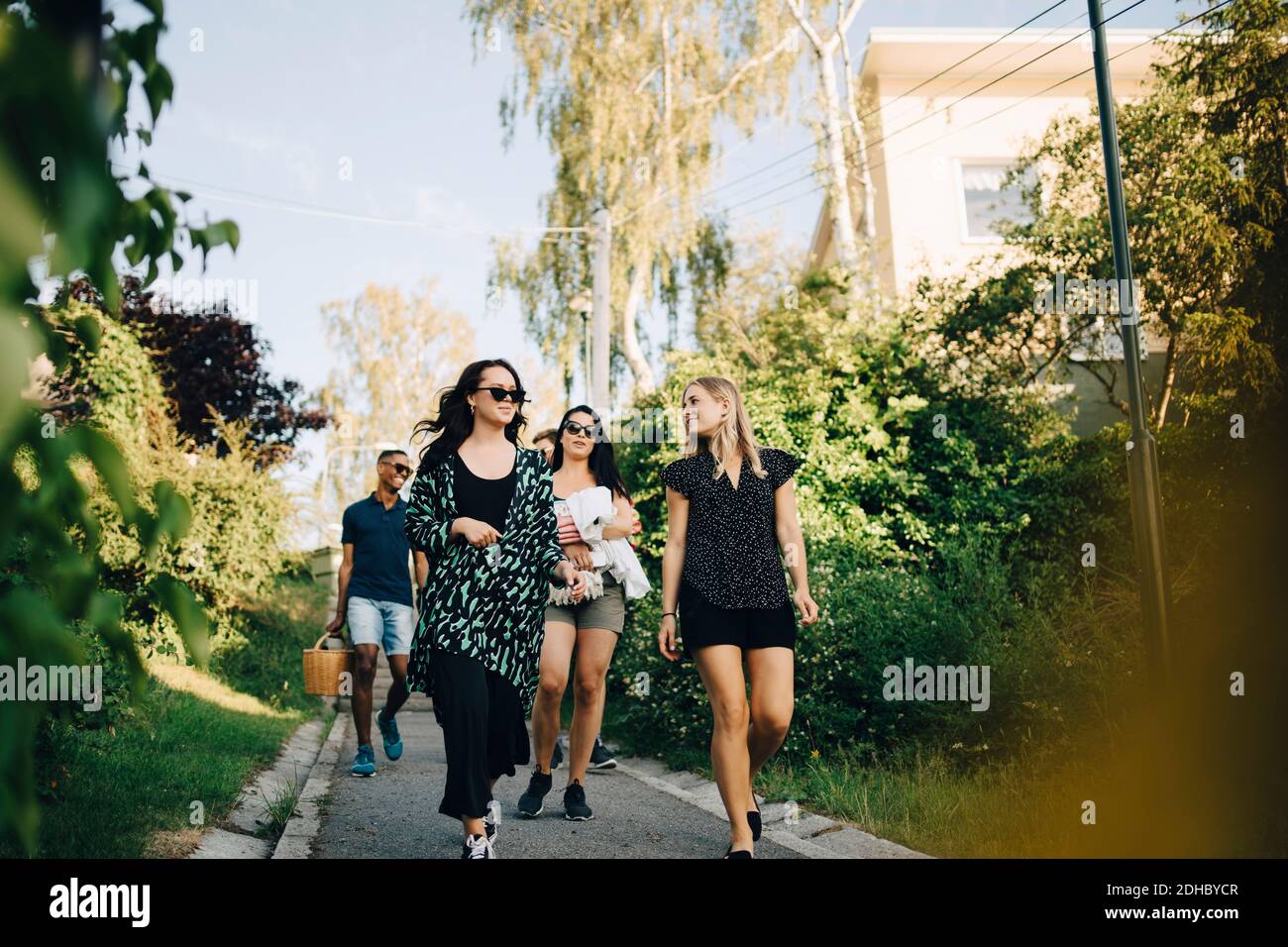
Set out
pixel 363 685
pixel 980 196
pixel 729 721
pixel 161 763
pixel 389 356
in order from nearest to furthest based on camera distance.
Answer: pixel 729 721 < pixel 161 763 < pixel 363 685 < pixel 980 196 < pixel 389 356

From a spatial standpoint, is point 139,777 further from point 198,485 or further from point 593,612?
point 198,485

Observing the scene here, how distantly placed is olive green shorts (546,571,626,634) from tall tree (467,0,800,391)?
603 inches

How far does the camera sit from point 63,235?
981mm

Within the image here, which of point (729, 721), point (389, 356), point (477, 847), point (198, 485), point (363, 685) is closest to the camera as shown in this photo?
point (477, 847)

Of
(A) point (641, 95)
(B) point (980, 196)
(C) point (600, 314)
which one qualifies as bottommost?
(C) point (600, 314)

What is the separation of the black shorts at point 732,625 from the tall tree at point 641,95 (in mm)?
16550

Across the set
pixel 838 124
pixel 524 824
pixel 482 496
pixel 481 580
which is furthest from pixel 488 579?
pixel 838 124

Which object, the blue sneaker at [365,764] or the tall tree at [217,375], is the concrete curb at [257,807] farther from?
the tall tree at [217,375]

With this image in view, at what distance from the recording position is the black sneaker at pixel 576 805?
18.5ft

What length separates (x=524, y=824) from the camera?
5496 millimetres

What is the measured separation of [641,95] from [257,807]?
17631 millimetres

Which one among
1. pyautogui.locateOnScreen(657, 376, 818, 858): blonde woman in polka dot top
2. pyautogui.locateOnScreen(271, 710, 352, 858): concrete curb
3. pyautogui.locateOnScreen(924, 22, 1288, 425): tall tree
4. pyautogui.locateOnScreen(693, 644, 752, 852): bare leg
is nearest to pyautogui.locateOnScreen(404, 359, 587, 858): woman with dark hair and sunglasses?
pyautogui.locateOnScreen(657, 376, 818, 858): blonde woman in polka dot top
